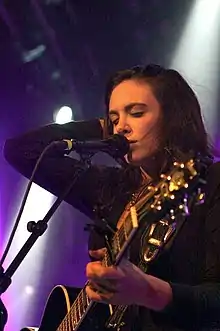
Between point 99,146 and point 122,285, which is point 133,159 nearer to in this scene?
point 99,146

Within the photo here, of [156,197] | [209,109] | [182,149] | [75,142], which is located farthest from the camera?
[209,109]

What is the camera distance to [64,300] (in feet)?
5.29

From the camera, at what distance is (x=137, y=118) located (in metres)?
1.53

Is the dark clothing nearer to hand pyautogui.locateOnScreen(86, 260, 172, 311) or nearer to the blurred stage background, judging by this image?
hand pyautogui.locateOnScreen(86, 260, 172, 311)

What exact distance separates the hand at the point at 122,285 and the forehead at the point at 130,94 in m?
0.58

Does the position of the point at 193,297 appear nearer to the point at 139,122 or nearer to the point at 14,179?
the point at 139,122

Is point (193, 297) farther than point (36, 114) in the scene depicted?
No

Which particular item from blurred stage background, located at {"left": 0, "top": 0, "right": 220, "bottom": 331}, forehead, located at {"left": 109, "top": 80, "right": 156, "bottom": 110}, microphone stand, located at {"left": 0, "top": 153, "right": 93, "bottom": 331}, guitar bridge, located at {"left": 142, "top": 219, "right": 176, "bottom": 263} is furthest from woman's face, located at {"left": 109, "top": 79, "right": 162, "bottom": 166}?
blurred stage background, located at {"left": 0, "top": 0, "right": 220, "bottom": 331}

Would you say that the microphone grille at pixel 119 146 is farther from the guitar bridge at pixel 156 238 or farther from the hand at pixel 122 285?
the hand at pixel 122 285

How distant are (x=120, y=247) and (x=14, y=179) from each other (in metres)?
2.12

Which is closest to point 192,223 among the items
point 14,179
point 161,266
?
point 161,266

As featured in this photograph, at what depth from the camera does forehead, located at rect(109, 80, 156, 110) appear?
158 centimetres

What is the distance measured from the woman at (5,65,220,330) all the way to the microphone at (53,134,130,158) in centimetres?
6

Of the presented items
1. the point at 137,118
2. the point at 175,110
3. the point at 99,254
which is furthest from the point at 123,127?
the point at 99,254
